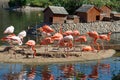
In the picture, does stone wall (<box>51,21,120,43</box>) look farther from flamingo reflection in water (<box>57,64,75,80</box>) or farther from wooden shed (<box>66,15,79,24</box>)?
flamingo reflection in water (<box>57,64,75,80</box>)

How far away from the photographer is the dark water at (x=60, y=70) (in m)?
44.2

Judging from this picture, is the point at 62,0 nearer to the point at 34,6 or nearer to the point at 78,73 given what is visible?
the point at 34,6

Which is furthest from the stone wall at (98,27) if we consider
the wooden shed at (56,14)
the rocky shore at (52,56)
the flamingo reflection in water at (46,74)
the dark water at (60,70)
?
the flamingo reflection in water at (46,74)

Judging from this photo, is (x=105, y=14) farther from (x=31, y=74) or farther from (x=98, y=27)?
(x=31, y=74)

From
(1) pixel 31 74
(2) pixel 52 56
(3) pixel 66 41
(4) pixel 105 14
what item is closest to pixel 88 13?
(4) pixel 105 14

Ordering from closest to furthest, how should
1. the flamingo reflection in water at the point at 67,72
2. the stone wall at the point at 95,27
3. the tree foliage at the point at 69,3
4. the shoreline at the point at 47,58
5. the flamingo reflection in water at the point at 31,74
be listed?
the flamingo reflection in water at the point at 31,74 → the flamingo reflection in water at the point at 67,72 → the shoreline at the point at 47,58 → the stone wall at the point at 95,27 → the tree foliage at the point at 69,3

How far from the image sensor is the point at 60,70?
47.8m

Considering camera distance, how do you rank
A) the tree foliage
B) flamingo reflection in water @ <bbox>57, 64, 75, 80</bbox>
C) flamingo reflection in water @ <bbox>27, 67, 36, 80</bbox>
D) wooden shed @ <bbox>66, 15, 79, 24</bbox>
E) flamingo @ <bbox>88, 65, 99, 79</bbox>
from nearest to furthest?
flamingo reflection in water @ <bbox>27, 67, 36, 80</bbox>
flamingo reflection in water @ <bbox>57, 64, 75, 80</bbox>
flamingo @ <bbox>88, 65, 99, 79</bbox>
wooden shed @ <bbox>66, 15, 79, 24</bbox>
the tree foliage

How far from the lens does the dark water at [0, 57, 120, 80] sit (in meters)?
44.2

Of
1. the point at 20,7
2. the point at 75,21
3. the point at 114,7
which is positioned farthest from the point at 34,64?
the point at 20,7

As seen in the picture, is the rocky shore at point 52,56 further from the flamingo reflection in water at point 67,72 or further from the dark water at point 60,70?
the flamingo reflection in water at point 67,72

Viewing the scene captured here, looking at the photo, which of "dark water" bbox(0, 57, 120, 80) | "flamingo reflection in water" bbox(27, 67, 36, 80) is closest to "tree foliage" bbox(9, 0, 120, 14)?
"dark water" bbox(0, 57, 120, 80)

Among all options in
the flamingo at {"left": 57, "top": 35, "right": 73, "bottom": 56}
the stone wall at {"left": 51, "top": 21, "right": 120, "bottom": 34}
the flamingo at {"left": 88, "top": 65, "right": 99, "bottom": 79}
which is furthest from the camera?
the stone wall at {"left": 51, "top": 21, "right": 120, "bottom": 34}

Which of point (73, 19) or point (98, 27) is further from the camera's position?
point (98, 27)
